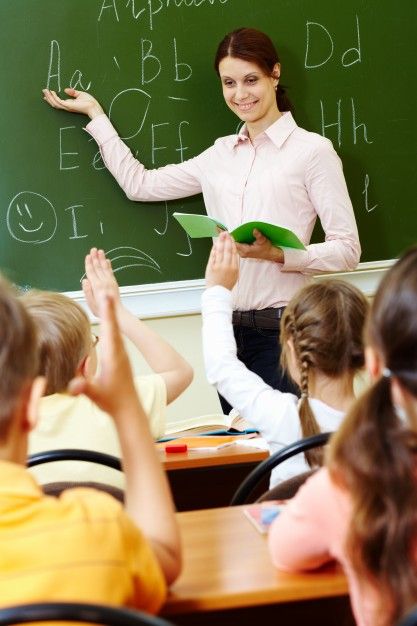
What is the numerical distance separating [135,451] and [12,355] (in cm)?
22

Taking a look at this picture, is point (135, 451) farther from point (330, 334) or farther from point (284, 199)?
point (284, 199)

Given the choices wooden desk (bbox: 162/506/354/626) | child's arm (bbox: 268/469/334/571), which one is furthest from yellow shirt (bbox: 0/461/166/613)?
child's arm (bbox: 268/469/334/571)

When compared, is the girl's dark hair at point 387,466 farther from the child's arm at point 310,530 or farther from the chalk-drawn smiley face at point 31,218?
the chalk-drawn smiley face at point 31,218

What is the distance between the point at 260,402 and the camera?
2.16 m

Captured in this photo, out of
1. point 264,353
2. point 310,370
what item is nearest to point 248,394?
point 310,370

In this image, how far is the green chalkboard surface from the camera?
12.4 ft

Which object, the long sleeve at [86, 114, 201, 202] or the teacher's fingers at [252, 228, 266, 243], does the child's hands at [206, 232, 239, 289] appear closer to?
the teacher's fingers at [252, 228, 266, 243]

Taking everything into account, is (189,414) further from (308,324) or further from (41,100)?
(308,324)

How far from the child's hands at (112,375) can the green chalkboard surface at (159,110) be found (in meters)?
2.63

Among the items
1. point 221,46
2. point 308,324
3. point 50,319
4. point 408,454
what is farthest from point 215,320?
point 221,46

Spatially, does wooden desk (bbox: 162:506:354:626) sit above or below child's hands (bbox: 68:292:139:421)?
below

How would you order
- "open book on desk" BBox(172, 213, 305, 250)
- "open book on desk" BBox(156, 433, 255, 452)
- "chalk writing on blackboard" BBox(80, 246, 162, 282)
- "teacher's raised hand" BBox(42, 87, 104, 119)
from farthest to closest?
"chalk writing on blackboard" BBox(80, 246, 162, 282)
"teacher's raised hand" BBox(42, 87, 104, 119)
"open book on desk" BBox(172, 213, 305, 250)
"open book on desk" BBox(156, 433, 255, 452)

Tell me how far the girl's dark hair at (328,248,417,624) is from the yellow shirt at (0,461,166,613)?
29 centimetres

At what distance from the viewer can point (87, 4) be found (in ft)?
12.4
